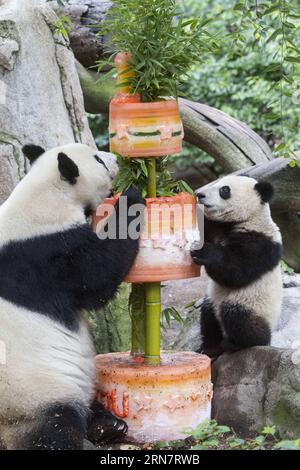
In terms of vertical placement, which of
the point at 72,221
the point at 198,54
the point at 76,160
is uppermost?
the point at 198,54

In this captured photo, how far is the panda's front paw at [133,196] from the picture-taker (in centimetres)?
429

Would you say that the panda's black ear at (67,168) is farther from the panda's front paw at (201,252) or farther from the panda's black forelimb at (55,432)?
the panda's black forelimb at (55,432)

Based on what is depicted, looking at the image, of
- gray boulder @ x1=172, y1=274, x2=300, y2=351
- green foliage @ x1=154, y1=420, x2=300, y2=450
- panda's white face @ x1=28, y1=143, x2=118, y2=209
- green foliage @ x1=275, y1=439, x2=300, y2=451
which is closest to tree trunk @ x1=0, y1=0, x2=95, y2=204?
panda's white face @ x1=28, y1=143, x2=118, y2=209

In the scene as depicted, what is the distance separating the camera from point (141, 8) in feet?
13.8

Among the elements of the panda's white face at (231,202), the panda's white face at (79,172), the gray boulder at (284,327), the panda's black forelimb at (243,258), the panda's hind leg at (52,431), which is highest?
the panda's white face at (79,172)

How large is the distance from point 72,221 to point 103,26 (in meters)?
1.15

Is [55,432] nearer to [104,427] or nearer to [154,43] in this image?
[104,427]

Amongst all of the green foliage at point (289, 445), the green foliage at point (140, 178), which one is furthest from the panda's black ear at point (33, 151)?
the green foliage at point (289, 445)

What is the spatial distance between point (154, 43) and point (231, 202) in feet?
4.42

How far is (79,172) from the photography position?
437 cm

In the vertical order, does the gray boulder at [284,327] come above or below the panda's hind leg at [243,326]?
below

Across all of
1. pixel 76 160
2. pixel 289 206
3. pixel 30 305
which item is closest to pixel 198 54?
pixel 76 160

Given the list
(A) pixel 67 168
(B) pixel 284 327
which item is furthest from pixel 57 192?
(B) pixel 284 327
